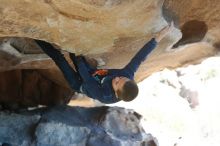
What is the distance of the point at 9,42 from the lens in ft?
14.8

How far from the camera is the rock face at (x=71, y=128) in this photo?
16.9ft

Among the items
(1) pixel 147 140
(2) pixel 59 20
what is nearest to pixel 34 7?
(2) pixel 59 20

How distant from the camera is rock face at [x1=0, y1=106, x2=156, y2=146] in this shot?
5137mm

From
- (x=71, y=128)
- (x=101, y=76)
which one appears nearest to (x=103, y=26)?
(x=101, y=76)

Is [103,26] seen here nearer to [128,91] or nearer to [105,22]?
[105,22]

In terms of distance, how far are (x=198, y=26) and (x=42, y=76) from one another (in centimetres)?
292

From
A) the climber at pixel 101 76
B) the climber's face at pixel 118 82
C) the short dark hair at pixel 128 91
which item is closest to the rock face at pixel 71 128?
the climber at pixel 101 76

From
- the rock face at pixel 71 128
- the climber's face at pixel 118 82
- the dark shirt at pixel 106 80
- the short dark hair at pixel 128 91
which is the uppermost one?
the short dark hair at pixel 128 91

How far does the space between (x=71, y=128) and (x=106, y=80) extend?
1.85 m

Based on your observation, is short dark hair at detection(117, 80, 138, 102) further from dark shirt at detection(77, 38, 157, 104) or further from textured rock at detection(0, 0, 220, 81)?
textured rock at detection(0, 0, 220, 81)

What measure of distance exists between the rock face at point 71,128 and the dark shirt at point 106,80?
4.93 feet

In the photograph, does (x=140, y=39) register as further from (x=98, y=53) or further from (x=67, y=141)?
(x=67, y=141)

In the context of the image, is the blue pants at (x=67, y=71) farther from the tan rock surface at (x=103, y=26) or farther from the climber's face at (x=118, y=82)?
the climber's face at (x=118, y=82)

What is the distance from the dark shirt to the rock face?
1.50 metres
